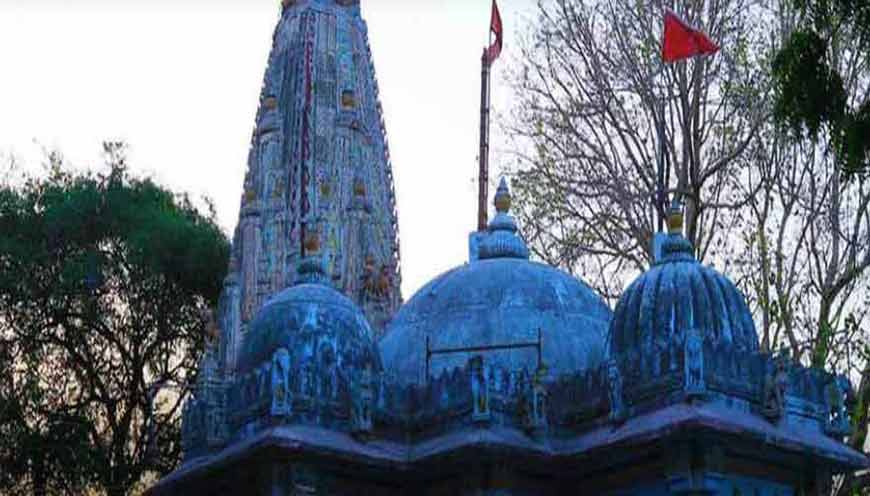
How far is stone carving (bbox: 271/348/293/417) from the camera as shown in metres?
19.2

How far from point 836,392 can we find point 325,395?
5.98m

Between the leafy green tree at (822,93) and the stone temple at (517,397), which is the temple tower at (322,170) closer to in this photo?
the stone temple at (517,397)

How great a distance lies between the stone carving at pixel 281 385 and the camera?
63.2 feet

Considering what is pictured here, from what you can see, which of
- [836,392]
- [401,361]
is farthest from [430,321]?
[836,392]

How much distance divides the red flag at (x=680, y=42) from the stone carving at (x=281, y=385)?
9.15 metres

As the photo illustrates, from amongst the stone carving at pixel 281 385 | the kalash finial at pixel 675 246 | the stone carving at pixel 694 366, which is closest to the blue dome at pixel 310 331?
the stone carving at pixel 281 385

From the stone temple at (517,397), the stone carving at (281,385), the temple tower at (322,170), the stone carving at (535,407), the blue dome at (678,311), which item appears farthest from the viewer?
the temple tower at (322,170)

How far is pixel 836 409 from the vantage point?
19.8m

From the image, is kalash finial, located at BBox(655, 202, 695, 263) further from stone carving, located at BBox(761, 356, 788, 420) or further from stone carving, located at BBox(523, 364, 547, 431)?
stone carving, located at BBox(523, 364, 547, 431)

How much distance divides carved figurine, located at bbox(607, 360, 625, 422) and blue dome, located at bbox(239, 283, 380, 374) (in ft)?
9.83

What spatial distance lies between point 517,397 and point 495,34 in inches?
497

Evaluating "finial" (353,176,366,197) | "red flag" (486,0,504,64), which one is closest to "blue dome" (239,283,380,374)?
"red flag" (486,0,504,64)

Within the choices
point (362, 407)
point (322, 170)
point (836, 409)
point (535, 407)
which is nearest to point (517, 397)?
point (535, 407)

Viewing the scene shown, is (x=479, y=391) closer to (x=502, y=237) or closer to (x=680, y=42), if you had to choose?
(x=502, y=237)
